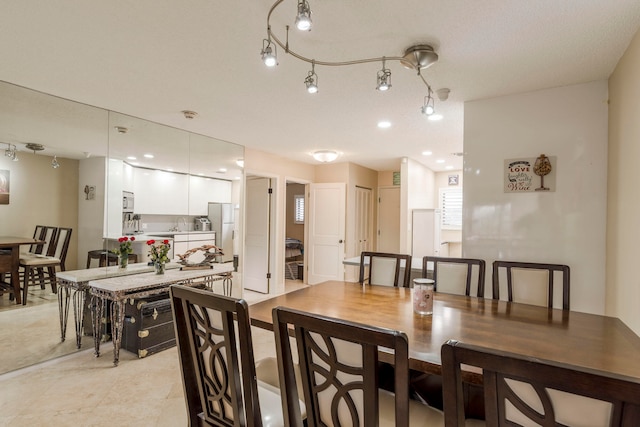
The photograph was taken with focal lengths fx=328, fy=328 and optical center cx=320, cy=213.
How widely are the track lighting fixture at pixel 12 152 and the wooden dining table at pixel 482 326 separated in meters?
2.54

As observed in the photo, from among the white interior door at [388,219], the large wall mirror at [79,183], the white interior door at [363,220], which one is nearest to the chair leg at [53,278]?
the large wall mirror at [79,183]

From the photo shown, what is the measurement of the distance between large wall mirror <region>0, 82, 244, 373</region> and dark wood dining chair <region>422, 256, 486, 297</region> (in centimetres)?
292

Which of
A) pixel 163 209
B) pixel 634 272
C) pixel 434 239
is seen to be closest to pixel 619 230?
pixel 634 272

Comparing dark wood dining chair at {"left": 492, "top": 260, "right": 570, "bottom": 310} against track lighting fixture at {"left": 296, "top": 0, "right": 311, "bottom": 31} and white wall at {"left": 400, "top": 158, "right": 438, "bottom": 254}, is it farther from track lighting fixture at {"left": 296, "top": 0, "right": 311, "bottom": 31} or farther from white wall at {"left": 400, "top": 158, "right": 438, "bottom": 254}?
white wall at {"left": 400, "top": 158, "right": 438, "bottom": 254}

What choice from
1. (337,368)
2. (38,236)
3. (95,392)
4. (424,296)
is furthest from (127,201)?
(337,368)

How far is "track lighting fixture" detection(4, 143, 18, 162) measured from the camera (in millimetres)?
2664

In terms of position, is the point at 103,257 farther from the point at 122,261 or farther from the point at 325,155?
the point at 325,155

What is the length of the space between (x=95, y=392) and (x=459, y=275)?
276 centimetres

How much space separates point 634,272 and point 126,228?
4117 mm

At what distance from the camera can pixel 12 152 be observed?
2.70 metres

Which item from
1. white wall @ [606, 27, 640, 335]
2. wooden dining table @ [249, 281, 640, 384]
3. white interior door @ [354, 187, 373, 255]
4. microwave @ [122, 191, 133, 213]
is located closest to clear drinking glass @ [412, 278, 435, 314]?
wooden dining table @ [249, 281, 640, 384]

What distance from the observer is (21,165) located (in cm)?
279

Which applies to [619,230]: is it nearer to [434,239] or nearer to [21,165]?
[434,239]

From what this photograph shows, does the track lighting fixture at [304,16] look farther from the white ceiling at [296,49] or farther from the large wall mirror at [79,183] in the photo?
the large wall mirror at [79,183]
